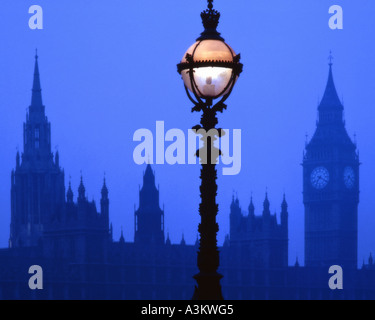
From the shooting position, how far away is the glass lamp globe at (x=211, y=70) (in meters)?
10.5

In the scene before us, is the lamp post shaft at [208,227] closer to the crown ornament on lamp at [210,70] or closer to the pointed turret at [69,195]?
the crown ornament on lamp at [210,70]

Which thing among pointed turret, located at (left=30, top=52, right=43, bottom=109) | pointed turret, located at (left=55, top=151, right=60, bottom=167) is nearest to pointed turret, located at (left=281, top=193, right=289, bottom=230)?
pointed turret, located at (left=55, top=151, right=60, bottom=167)

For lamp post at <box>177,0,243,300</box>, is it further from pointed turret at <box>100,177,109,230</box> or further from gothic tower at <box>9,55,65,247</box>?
gothic tower at <box>9,55,65,247</box>

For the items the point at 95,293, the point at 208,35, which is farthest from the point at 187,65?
the point at 95,293

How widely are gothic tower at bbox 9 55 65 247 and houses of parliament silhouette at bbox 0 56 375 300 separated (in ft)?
0.46

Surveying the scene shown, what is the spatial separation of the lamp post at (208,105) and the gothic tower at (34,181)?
151 meters

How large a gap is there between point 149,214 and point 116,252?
2056cm

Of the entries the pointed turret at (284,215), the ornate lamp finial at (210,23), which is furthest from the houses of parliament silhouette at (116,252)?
the ornate lamp finial at (210,23)

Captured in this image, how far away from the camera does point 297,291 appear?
527 ft

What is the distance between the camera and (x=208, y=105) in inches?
419

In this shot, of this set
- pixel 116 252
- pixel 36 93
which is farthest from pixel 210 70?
pixel 36 93

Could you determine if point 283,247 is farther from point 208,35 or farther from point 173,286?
point 208,35

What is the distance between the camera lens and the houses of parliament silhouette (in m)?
136
